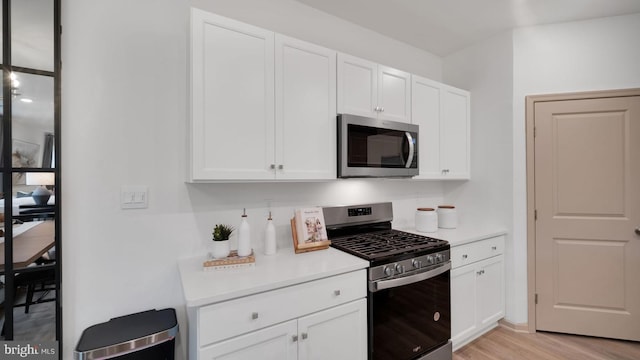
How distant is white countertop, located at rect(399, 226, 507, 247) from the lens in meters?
2.11

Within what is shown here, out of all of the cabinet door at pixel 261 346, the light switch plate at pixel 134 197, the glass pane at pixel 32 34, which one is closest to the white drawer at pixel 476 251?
the cabinet door at pixel 261 346

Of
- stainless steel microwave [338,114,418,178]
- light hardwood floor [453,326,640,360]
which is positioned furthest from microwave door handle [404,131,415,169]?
light hardwood floor [453,326,640,360]

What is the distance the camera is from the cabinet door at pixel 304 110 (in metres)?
1.64

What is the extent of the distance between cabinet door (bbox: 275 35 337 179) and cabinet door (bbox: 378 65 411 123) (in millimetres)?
441

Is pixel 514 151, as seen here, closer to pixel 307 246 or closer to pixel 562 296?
pixel 562 296

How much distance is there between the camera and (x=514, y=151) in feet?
8.20

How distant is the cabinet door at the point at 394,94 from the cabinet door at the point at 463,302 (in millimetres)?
1293

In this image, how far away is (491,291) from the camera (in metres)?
2.36

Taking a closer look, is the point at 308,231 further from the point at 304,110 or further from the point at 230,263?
the point at 304,110

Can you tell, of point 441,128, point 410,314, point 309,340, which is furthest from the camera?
point 441,128

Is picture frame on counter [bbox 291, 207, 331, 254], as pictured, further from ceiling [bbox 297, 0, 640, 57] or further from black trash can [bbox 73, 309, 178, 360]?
ceiling [bbox 297, 0, 640, 57]

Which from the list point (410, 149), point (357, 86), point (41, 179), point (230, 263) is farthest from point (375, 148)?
point (41, 179)

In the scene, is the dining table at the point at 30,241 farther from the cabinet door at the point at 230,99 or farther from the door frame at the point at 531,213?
the door frame at the point at 531,213

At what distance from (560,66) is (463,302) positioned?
2.25 meters
